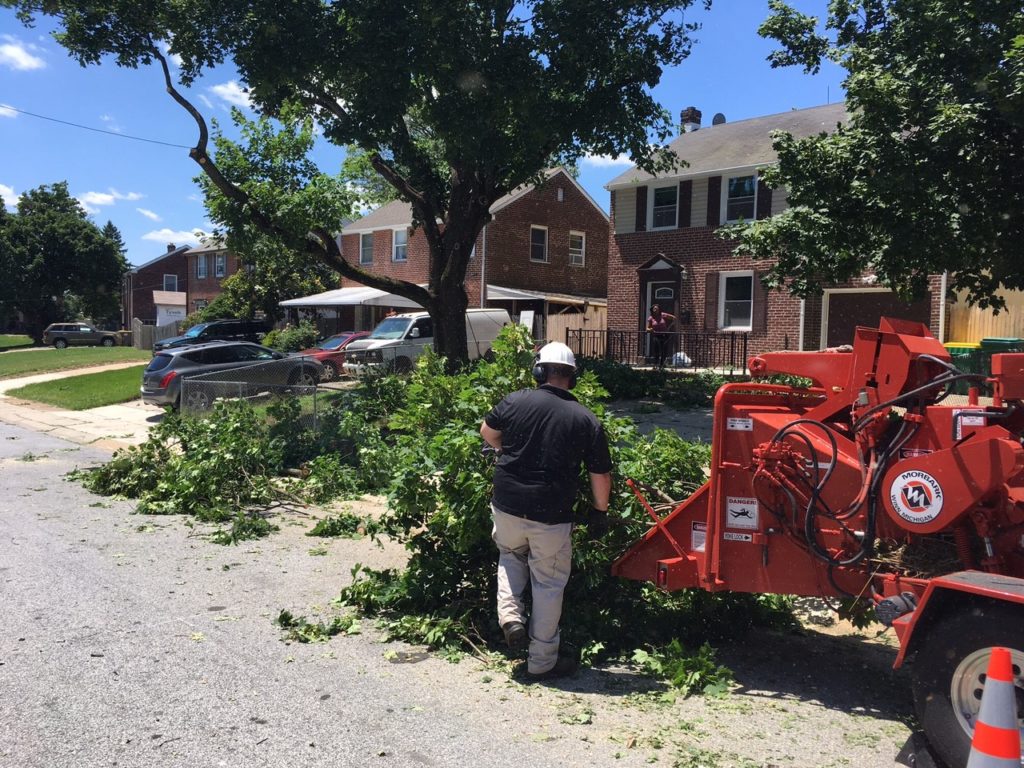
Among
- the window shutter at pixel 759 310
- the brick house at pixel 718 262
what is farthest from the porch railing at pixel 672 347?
the window shutter at pixel 759 310

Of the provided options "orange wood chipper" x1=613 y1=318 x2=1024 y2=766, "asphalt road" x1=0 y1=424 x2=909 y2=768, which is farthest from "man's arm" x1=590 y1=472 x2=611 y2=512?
"asphalt road" x1=0 y1=424 x2=909 y2=768

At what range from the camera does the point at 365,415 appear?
38.0ft

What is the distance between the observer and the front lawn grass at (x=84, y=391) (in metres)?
19.9

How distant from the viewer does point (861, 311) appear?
67.3 ft

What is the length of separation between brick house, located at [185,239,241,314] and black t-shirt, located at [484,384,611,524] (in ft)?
147

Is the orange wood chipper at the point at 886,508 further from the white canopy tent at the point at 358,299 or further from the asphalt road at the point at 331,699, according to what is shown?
the white canopy tent at the point at 358,299

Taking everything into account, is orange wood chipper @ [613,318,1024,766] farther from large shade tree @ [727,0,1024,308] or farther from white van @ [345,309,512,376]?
white van @ [345,309,512,376]

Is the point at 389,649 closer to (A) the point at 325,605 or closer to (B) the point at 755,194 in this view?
(A) the point at 325,605

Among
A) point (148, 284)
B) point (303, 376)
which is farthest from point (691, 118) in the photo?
point (148, 284)

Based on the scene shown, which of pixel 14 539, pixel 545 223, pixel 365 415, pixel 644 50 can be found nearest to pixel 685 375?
pixel 644 50

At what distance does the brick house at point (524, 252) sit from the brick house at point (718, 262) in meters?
4.44

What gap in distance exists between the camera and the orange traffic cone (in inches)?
102

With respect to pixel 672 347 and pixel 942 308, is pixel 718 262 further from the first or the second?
pixel 942 308

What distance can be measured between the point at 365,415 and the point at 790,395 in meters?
7.88
